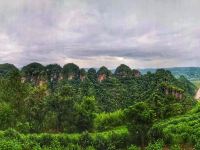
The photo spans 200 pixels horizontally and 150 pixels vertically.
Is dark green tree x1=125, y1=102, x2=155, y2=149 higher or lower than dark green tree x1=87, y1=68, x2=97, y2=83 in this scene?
lower

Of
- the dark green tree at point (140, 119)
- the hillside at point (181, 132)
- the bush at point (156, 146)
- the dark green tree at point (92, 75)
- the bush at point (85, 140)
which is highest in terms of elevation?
the dark green tree at point (92, 75)

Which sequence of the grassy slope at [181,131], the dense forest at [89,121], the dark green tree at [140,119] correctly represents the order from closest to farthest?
1. the grassy slope at [181,131]
2. the dark green tree at [140,119]
3. the dense forest at [89,121]

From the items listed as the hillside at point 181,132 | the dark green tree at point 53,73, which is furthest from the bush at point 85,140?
the dark green tree at point 53,73

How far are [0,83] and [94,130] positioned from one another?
904 inches

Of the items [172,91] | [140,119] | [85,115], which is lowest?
[85,115]

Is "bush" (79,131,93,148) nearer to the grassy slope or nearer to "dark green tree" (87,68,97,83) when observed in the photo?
the grassy slope

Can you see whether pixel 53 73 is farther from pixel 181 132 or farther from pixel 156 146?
pixel 156 146

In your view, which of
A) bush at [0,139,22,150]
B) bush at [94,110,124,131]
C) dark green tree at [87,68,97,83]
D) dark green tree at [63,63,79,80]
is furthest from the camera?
dark green tree at [63,63,79,80]

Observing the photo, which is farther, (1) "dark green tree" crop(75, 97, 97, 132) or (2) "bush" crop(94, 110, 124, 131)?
(2) "bush" crop(94, 110, 124, 131)

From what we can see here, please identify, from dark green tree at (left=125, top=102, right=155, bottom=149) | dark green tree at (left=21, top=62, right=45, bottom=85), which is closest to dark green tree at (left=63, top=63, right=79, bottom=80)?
dark green tree at (left=21, top=62, right=45, bottom=85)

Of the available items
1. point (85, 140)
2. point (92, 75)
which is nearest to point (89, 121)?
point (85, 140)

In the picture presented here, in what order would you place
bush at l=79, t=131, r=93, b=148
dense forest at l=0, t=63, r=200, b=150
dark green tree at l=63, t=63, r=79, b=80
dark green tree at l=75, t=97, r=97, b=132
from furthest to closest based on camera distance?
1. dark green tree at l=63, t=63, r=79, b=80
2. dark green tree at l=75, t=97, r=97, b=132
3. bush at l=79, t=131, r=93, b=148
4. dense forest at l=0, t=63, r=200, b=150

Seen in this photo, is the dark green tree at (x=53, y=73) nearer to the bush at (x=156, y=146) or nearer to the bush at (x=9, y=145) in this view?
the bush at (x=9, y=145)

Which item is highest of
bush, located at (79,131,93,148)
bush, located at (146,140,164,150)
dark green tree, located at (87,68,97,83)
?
dark green tree, located at (87,68,97,83)
